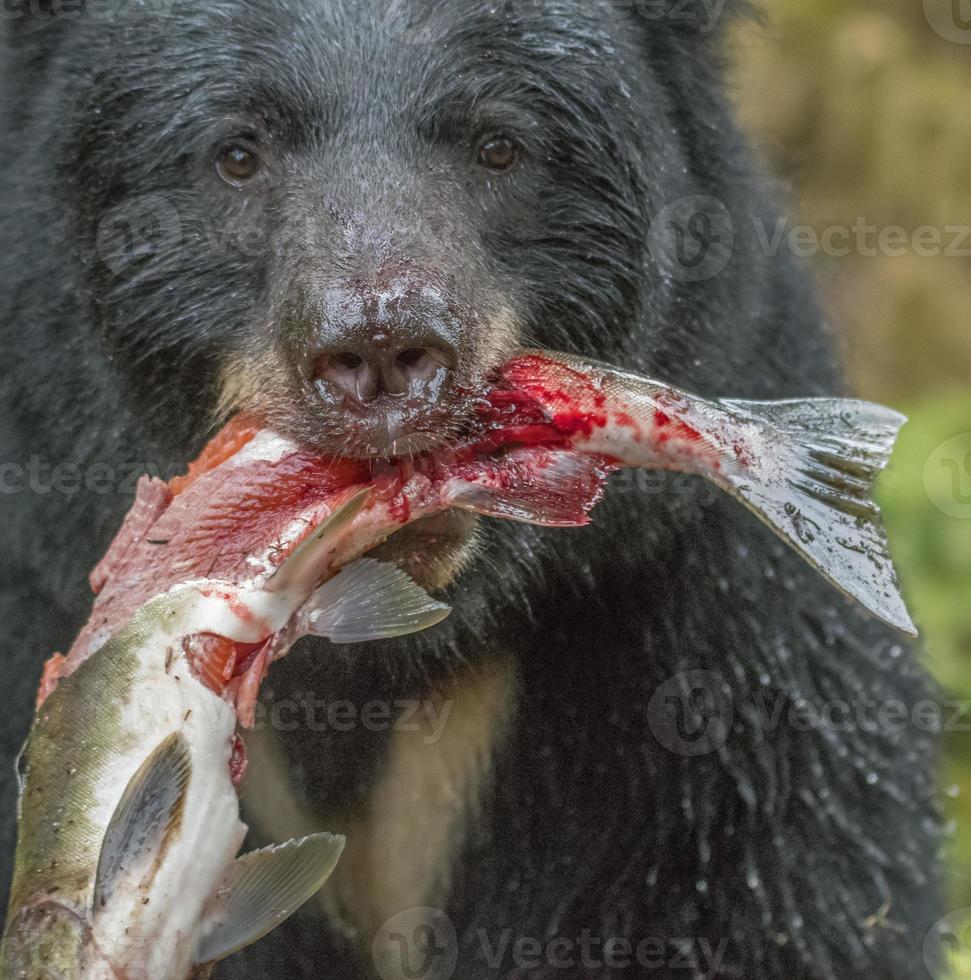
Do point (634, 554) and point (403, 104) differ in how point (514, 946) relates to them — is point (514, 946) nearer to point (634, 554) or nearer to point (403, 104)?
point (634, 554)

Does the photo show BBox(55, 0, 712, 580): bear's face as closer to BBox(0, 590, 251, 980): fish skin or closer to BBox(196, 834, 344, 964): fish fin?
BBox(0, 590, 251, 980): fish skin

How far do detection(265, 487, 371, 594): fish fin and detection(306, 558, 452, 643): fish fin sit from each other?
3 cm

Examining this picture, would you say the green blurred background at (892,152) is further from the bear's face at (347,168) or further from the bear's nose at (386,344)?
the bear's nose at (386,344)

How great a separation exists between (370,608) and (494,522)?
1005 millimetres

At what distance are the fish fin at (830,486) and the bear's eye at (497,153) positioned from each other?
0.92 metres

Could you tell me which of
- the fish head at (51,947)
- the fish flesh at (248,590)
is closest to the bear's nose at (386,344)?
the fish flesh at (248,590)

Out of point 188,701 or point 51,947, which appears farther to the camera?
point 188,701

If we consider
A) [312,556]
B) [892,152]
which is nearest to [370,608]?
[312,556]

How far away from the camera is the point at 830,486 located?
9.25 ft

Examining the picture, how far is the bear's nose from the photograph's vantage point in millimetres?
2859

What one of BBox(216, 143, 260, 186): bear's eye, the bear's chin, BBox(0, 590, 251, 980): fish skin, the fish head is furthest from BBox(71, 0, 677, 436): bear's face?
the fish head

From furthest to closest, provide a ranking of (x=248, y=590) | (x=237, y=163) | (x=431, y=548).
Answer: (x=237, y=163)
(x=431, y=548)
(x=248, y=590)

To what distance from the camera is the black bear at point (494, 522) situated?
11.5 ft

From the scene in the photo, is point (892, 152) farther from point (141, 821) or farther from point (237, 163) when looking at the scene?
point (141, 821)
